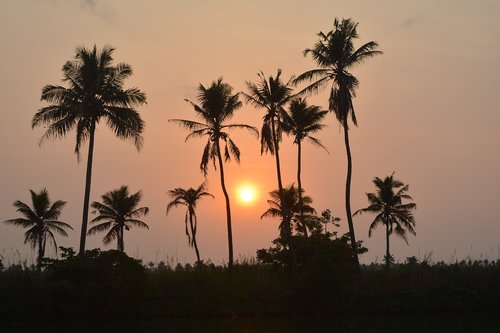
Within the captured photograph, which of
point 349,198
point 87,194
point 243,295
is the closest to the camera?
point 87,194

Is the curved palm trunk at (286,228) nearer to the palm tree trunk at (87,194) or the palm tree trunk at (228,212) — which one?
the palm tree trunk at (228,212)

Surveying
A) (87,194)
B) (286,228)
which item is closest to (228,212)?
(286,228)

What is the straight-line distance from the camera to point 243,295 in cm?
4306

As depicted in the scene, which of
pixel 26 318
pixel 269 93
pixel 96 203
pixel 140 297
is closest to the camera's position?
pixel 26 318

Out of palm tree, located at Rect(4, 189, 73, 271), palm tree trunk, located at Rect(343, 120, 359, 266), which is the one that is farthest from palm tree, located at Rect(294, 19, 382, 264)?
palm tree, located at Rect(4, 189, 73, 271)

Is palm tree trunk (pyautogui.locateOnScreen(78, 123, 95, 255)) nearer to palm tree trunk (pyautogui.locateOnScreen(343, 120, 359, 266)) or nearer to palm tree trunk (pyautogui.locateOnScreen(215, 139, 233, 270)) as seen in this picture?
palm tree trunk (pyautogui.locateOnScreen(215, 139, 233, 270))

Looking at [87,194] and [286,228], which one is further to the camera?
[286,228]

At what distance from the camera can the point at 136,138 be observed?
140ft

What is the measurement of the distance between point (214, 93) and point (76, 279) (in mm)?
17043

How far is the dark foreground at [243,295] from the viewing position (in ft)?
127

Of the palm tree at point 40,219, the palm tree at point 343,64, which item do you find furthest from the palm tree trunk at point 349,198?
the palm tree at point 40,219

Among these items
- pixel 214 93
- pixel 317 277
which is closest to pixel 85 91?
pixel 214 93

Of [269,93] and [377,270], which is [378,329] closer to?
[377,270]

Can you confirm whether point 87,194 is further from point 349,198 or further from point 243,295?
point 349,198
